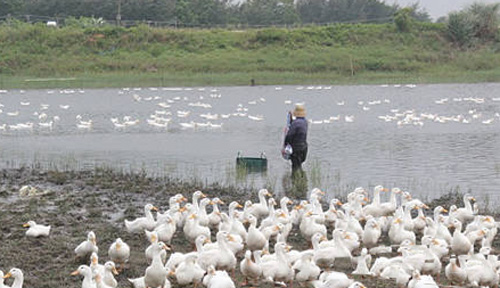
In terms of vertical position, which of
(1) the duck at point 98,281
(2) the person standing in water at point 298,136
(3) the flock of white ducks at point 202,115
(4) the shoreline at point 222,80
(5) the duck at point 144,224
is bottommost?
(3) the flock of white ducks at point 202,115

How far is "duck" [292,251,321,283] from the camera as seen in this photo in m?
12.1

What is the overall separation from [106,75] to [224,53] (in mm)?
9647

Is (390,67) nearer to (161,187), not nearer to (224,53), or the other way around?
(224,53)

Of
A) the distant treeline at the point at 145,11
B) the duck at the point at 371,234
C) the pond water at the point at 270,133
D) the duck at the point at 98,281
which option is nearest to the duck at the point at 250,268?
the duck at the point at 98,281

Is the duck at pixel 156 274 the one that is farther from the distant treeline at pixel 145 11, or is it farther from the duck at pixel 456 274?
the distant treeline at pixel 145 11

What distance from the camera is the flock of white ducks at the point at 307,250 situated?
11750mm

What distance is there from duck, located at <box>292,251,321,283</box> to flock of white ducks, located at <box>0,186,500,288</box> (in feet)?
0.04

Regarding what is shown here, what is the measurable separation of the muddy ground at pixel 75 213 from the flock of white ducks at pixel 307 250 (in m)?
0.26

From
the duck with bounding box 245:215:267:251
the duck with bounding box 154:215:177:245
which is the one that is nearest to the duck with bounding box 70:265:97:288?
the duck with bounding box 154:215:177:245

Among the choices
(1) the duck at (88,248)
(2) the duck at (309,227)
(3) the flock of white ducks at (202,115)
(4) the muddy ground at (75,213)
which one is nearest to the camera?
(1) the duck at (88,248)

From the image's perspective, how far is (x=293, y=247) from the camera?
14.8m

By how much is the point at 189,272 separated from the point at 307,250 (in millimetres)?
2162

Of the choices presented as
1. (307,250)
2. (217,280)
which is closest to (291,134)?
(307,250)

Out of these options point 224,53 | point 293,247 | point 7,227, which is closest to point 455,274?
point 293,247
